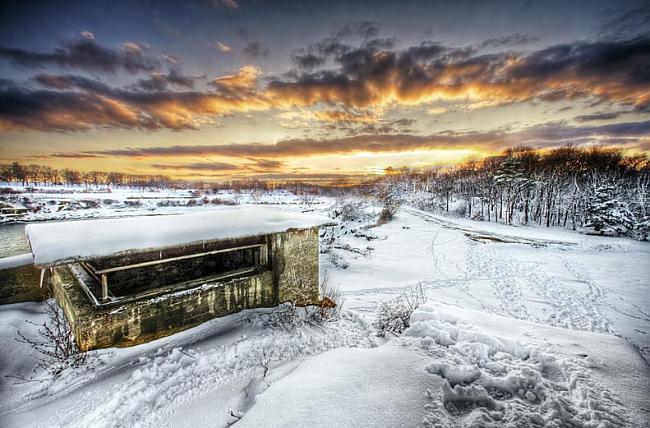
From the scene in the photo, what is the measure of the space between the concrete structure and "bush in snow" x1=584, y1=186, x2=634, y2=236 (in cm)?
3024

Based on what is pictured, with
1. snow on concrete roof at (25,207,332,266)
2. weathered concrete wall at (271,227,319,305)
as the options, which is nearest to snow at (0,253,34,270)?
snow on concrete roof at (25,207,332,266)

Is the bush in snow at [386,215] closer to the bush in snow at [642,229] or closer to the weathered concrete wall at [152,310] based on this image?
the bush in snow at [642,229]

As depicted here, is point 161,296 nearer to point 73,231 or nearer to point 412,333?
point 73,231

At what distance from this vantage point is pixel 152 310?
15.7 ft

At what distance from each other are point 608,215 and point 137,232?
114 feet

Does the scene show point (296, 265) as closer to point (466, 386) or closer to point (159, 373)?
point (159, 373)

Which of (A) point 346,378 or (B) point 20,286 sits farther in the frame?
(B) point 20,286

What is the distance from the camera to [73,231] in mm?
4906

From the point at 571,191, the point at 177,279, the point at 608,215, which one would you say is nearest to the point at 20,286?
the point at 177,279

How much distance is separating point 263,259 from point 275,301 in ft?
3.62

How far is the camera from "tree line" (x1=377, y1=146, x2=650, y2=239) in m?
23.6

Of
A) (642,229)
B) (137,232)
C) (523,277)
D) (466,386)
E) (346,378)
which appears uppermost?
(137,232)

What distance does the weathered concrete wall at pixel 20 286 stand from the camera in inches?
250

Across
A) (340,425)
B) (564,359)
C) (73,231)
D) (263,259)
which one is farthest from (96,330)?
(564,359)
